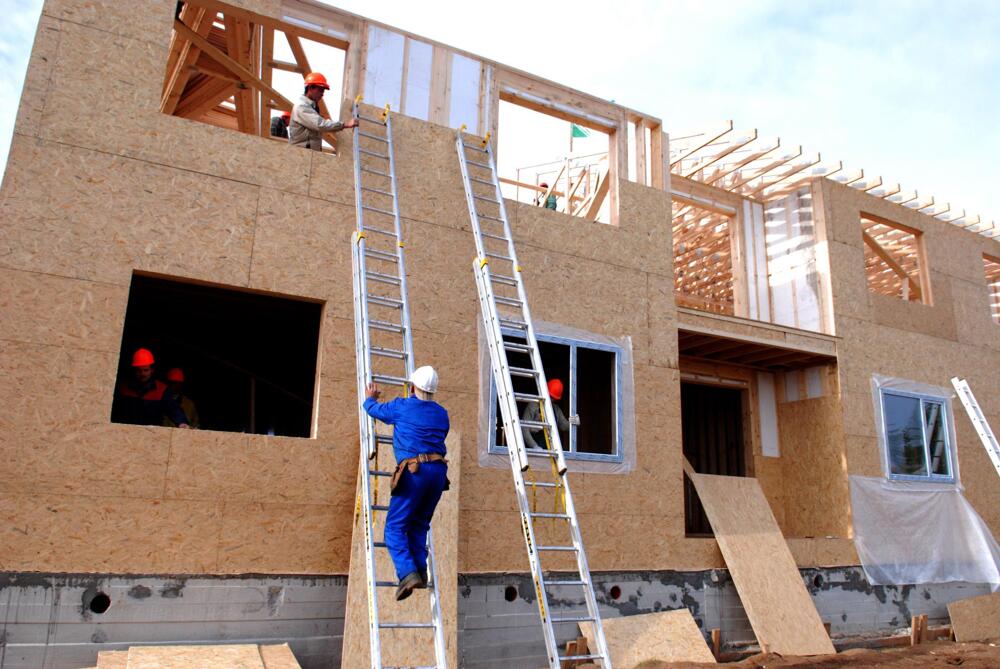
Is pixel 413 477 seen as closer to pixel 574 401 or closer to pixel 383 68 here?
pixel 574 401

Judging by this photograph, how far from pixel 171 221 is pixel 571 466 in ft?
14.5

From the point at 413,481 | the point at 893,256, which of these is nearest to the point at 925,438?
the point at 893,256

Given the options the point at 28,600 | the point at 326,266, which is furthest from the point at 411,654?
the point at 326,266

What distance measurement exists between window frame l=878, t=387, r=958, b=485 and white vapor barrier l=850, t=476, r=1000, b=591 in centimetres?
10

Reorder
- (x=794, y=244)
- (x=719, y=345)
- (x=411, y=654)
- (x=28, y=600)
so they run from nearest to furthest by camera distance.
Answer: (x=28, y=600) → (x=411, y=654) → (x=719, y=345) → (x=794, y=244)

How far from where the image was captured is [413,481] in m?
4.66

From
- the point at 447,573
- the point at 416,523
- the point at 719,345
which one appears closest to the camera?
the point at 416,523

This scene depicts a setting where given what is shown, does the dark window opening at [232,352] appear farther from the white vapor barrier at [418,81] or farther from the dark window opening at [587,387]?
the dark window opening at [587,387]

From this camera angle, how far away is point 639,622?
7.70m

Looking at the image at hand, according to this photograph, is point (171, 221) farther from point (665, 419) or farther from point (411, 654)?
point (665, 419)

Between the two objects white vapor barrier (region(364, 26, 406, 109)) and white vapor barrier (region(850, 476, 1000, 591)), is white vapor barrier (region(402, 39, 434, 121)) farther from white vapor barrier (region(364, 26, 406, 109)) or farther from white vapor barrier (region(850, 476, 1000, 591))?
white vapor barrier (region(850, 476, 1000, 591))

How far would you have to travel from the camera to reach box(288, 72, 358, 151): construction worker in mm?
7363

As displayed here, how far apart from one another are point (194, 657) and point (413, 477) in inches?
95.5

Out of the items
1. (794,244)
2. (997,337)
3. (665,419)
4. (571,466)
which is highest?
(794,244)
